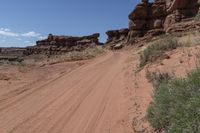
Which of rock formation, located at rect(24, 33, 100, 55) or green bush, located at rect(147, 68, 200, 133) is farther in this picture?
rock formation, located at rect(24, 33, 100, 55)

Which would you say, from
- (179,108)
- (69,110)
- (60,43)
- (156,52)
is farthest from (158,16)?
(179,108)

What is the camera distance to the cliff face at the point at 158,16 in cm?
4297

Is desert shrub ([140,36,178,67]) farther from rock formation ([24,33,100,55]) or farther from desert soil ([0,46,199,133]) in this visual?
rock formation ([24,33,100,55])

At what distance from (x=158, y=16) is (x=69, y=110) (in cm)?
4857

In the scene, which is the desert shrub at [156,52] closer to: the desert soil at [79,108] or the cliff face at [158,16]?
the desert soil at [79,108]

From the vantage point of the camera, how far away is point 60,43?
88.1 meters

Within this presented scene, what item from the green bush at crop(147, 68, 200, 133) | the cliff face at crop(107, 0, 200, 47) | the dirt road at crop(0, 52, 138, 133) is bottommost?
the dirt road at crop(0, 52, 138, 133)

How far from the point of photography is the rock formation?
274 ft

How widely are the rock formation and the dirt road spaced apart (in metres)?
70.7

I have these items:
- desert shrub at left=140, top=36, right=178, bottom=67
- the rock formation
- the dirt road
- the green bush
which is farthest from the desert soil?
the rock formation

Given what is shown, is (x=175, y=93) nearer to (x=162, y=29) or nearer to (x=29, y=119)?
(x=29, y=119)

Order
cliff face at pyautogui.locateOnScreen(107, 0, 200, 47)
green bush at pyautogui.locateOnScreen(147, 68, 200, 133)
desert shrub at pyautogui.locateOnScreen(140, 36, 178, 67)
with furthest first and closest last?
cliff face at pyautogui.locateOnScreen(107, 0, 200, 47) → desert shrub at pyautogui.locateOnScreen(140, 36, 178, 67) → green bush at pyautogui.locateOnScreen(147, 68, 200, 133)

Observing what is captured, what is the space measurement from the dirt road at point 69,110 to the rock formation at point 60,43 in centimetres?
7072

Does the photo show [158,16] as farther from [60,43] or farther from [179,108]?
[179,108]
